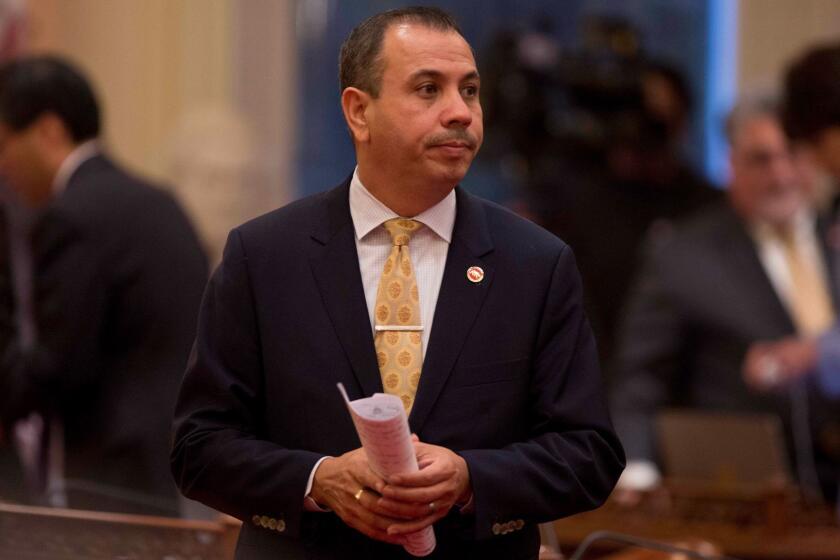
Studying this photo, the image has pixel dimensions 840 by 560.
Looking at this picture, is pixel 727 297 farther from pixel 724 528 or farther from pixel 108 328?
pixel 108 328

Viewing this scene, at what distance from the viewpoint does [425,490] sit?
6.61ft

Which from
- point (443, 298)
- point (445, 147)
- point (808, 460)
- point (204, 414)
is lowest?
point (808, 460)

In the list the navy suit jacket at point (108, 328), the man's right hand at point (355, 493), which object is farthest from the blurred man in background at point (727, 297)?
the man's right hand at point (355, 493)

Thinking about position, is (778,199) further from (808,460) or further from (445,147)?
(445,147)

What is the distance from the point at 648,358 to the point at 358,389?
310 cm

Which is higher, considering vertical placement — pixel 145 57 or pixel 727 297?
pixel 145 57

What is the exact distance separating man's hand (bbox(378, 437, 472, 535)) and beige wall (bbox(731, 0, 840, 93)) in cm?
667

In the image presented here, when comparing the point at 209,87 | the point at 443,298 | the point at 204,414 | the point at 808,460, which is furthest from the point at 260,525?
the point at 209,87

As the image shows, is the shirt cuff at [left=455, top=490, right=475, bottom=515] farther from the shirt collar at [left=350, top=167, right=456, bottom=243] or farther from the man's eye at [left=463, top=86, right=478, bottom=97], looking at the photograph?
the man's eye at [left=463, top=86, right=478, bottom=97]

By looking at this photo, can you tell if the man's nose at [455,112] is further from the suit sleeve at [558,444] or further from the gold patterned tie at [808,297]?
the gold patterned tie at [808,297]

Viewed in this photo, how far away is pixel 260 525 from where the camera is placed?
2168 mm

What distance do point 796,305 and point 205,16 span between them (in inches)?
152

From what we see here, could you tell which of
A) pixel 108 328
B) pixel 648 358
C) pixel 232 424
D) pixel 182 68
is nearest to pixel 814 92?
pixel 648 358

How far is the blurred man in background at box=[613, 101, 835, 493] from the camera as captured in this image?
505 cm
